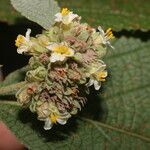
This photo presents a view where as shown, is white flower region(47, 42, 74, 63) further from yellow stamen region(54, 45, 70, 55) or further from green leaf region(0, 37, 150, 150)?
green leaf region(0, 37, 150, 150)

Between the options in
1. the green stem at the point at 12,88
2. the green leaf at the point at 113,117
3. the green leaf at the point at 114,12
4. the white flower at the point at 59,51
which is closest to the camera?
the white flower at the point at 59,51

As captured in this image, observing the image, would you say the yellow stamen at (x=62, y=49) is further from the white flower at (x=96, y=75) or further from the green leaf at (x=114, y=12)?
the green leaf at (x=114, y=12)

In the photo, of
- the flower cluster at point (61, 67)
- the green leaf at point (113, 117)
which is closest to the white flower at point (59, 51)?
the flower cluster at point (61, 67)

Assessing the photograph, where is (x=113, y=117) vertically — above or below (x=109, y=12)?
below

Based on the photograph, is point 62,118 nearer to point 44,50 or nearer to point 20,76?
point 44,50

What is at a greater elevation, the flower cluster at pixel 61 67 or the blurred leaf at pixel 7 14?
the flower cluster at pixel 61 67

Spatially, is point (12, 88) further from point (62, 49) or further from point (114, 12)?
point (114, 12)

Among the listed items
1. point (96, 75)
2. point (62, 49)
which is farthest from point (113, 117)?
point (62, 49)
